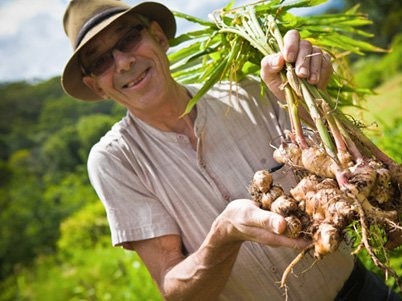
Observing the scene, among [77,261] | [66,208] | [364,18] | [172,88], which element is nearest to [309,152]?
[172,88]

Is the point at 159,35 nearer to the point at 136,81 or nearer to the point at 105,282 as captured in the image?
the point at 136,81

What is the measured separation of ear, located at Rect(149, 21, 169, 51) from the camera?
1.93 m

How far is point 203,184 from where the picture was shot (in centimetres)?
174

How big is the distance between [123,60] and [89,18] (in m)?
0.23

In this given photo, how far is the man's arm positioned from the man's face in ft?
1.87

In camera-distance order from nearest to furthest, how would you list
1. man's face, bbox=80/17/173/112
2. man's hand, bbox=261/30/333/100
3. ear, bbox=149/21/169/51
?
1. man's hand, bbox=261/30/333/100
2. man's face, bbox=80/17/173/112
3. ear, bbox=149/21/169/51

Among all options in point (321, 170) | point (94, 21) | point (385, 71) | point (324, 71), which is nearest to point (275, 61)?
point (324, 71)

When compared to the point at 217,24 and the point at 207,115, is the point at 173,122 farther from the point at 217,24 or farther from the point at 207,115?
the point at 217,24

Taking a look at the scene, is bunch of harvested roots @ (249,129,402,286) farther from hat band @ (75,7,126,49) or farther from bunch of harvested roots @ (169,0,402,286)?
hat band @ (75,7,126,49)

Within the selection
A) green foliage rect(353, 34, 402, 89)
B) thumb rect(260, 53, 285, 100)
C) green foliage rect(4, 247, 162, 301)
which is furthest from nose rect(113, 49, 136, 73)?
green foliage rect(353, 34, 402, 89)

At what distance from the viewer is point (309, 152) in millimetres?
1398

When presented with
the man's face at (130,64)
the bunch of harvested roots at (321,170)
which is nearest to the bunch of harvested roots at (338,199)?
the bunch of harvested roots at (321,170)

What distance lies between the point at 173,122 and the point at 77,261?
7.01 meters

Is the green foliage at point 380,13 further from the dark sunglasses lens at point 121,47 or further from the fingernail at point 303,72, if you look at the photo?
the fingernail at point 303,72
